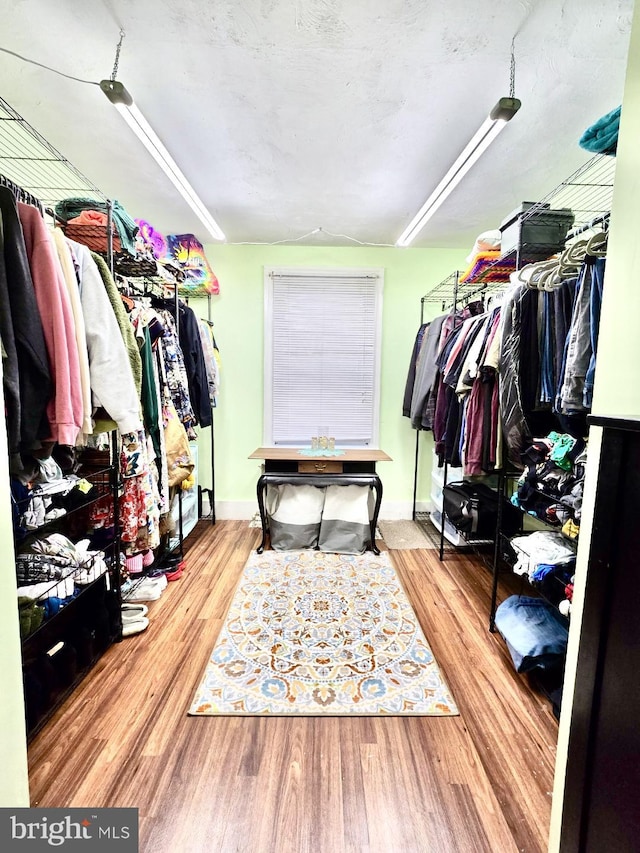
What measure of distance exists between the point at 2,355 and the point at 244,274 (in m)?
2.63

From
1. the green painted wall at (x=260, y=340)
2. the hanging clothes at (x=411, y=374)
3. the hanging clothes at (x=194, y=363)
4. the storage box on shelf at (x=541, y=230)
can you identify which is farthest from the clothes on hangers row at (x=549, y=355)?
the hanging clothes at (x=194, y=363)

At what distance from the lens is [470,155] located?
170cm

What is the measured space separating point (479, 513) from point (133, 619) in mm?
2247

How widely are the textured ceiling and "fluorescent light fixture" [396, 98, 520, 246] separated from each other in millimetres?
153

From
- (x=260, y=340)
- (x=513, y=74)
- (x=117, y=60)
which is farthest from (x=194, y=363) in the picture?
(x=513, y=74)

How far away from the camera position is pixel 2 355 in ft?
3.04

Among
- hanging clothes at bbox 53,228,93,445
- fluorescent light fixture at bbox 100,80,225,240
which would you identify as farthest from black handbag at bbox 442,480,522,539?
fluorescent light fixture at bbox 100,80,225,240

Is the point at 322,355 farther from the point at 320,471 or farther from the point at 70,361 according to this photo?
the point at 70,361

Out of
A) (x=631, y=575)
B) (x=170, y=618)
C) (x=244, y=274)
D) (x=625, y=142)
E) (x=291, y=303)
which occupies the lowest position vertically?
(x=170, y=618)

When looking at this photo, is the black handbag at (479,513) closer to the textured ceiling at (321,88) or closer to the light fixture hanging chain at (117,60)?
the textured ceiling at (321,88)

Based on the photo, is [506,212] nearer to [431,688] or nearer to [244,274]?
[244,274]

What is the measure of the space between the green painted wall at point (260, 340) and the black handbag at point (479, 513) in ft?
3.43

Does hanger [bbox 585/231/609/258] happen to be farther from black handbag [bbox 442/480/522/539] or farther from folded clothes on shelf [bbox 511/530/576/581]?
black handbag [bbox 442/480/522/539]

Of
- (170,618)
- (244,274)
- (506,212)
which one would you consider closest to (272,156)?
(244,274)
